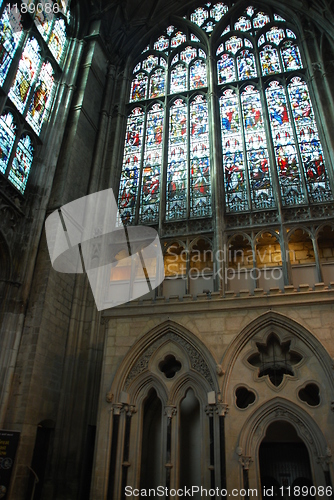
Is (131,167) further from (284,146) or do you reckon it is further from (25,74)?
(284,146)

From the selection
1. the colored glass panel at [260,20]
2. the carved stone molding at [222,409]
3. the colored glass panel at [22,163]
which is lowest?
the carved stone molding at [222,409]

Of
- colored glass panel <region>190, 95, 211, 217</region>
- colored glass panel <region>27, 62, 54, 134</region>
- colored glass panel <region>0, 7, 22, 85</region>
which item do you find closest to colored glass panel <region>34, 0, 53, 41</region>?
colored glass panel <region>27, 62, 54, 134</region>

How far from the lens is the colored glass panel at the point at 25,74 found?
37.3ft

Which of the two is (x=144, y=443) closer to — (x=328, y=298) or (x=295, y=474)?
(x=295, y=474)

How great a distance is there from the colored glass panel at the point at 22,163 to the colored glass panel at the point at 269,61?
9.37 m

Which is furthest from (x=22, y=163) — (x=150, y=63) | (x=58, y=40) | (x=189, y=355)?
(x=150, y=63)

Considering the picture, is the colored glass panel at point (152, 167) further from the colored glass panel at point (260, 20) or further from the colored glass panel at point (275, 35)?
the colored glass panel at point (260, 20)

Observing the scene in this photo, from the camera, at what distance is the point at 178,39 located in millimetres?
16938

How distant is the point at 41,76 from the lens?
42.4 ft

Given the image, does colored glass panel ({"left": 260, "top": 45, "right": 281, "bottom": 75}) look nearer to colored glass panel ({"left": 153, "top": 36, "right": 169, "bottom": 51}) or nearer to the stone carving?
colored glass panel ({"left": 153, "top": 36, "right": 169, "bottom": 51})

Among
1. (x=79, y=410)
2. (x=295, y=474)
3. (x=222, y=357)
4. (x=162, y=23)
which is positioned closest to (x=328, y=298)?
(x=222, y=357)

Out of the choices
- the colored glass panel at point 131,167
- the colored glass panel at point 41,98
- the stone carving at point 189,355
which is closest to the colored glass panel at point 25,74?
the colored glass panel at point 41,98

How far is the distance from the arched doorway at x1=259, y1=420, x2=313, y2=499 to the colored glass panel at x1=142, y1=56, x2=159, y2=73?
15.2m

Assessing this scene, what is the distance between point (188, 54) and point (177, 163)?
6.33m
